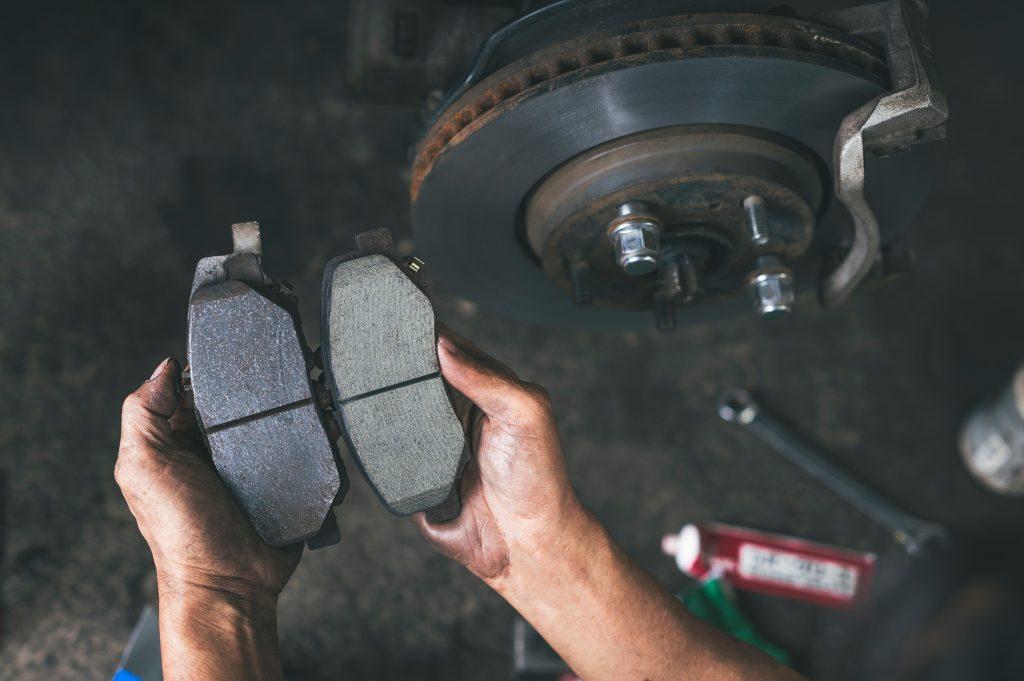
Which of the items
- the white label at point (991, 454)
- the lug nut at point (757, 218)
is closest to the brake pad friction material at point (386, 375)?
the lug nut at point (757, 218)

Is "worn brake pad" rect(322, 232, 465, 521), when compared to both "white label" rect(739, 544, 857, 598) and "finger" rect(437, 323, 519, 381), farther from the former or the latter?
"white label" rect(739, 544, 857, 598)

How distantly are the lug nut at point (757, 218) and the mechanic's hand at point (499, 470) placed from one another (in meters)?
0.26

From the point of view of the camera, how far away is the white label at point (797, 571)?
4.39 feet

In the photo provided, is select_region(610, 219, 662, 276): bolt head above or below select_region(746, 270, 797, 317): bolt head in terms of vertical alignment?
above

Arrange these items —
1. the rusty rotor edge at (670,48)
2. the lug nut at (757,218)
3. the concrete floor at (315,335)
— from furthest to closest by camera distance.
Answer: the concrete floor at (315,335) < the lug nut at (757,218) < the rusty rotor edge at (670,48)

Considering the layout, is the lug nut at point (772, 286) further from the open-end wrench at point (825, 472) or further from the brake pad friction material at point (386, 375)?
the open-end wrench at point (825, 472)

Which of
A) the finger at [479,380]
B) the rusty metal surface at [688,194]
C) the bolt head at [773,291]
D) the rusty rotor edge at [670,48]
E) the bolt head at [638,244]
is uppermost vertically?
the rusty rotor edge at [670,48]

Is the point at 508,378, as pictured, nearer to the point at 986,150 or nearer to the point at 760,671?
the point at 760,671

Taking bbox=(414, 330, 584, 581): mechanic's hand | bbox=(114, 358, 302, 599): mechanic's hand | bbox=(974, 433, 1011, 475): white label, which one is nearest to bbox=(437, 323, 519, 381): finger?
bbox=(414, 330, 584, 581): mechanic's hand

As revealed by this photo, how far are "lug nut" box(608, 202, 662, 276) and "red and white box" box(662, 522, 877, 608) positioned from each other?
0.66 m

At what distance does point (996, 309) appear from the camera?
1486 millimetres

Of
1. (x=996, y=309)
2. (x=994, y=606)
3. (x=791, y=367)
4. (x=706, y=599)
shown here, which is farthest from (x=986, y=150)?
(x=706, y=599)

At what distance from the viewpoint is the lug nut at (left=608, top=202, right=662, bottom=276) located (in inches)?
31.6

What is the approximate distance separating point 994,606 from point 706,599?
475 mm
